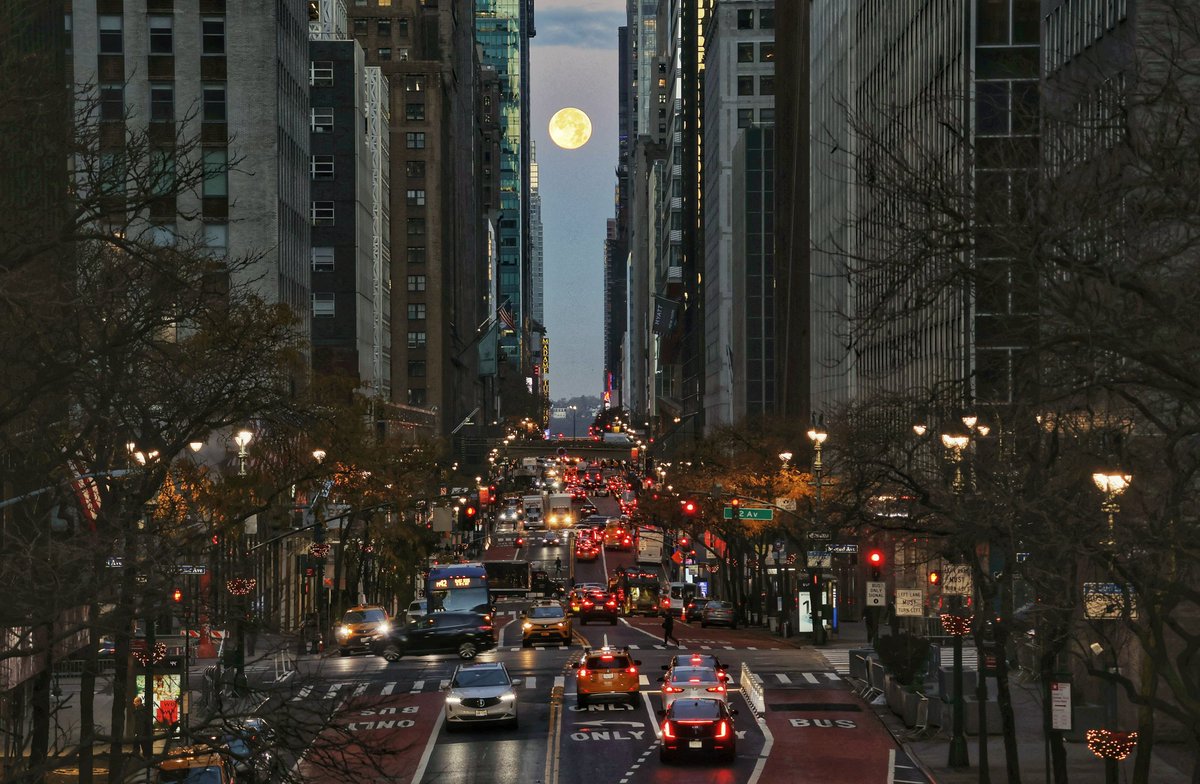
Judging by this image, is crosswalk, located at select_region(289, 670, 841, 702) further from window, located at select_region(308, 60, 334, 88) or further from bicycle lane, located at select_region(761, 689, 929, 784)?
window, located at select_region(308, 60, 334, 88)

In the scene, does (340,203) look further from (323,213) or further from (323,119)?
(323,119)

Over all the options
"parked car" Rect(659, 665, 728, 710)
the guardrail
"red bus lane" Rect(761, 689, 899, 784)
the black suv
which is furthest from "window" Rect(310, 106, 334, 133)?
"parked car" Rect(659, 665, 728, 710)

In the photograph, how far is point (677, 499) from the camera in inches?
4675

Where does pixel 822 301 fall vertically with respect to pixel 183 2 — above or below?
below

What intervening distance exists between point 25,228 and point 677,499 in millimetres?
98284

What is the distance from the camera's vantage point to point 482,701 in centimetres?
4619

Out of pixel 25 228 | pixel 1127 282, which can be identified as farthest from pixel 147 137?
pixel 1127 282

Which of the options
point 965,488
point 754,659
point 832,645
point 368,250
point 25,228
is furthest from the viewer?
point 368,250

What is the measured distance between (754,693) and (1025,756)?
37.3ft

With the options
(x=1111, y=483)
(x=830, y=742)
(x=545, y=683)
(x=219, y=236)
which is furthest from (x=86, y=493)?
(x=219, y=236)

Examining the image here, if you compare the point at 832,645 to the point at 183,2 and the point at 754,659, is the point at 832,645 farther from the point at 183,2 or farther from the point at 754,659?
the point at 183,2

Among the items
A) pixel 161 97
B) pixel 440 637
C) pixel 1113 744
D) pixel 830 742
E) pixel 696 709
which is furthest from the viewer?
pixel 161 97

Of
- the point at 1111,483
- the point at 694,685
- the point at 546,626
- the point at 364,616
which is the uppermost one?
the point at 1111,483

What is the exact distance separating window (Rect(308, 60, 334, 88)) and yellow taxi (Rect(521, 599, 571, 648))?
232 feet
